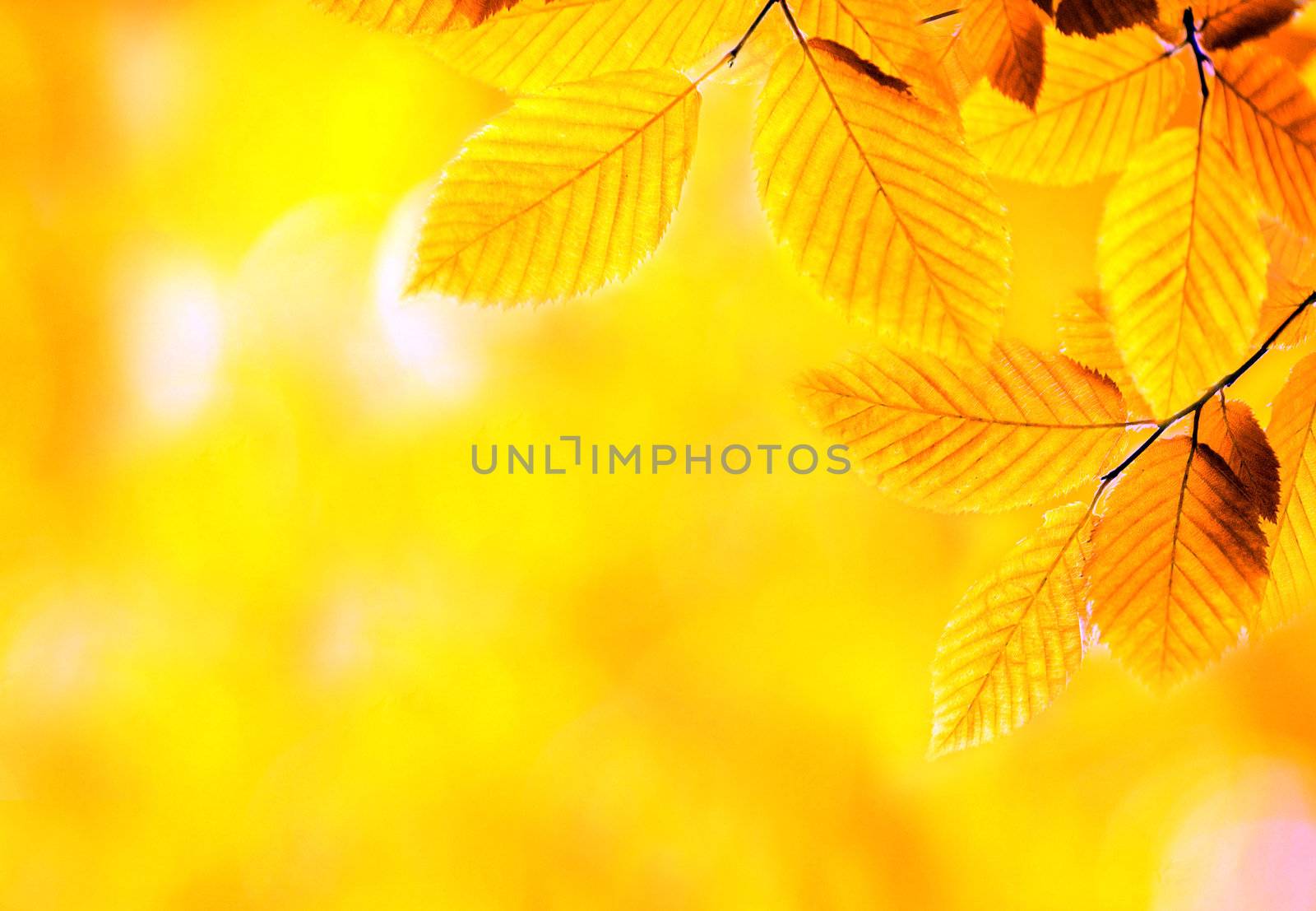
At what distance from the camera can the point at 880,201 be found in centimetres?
16


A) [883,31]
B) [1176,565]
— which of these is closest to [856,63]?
[883,31]

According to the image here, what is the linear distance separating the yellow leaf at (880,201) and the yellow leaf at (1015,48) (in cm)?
6

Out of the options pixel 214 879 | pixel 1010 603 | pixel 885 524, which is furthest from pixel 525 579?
pixel 1010 603

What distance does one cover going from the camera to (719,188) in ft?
5.83

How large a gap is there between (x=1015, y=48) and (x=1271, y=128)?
0.06 metres

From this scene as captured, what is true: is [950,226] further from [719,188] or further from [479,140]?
[719,188]

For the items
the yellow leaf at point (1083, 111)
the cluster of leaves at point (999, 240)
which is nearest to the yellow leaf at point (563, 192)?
the cluster of leaves at point (999, 240)

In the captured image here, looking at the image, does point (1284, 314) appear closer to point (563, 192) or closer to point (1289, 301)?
point (1289, 301)

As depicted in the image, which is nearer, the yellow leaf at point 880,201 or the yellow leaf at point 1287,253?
the yellow leaf at point 880,201

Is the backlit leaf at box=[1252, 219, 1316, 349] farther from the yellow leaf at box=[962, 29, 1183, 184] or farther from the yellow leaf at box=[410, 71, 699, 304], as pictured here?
the yellow leaf at box=[410, 71, 699, 304]

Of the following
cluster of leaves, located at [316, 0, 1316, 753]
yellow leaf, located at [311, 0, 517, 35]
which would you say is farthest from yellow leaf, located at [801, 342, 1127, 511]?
yellow leaf, located at [311, 0, 517, 35]

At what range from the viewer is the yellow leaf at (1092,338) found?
0.23 meters

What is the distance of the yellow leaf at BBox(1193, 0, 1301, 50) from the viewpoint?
198 mm

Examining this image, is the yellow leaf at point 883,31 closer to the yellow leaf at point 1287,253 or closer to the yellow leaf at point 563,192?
the yellow leaf at point 563,192
